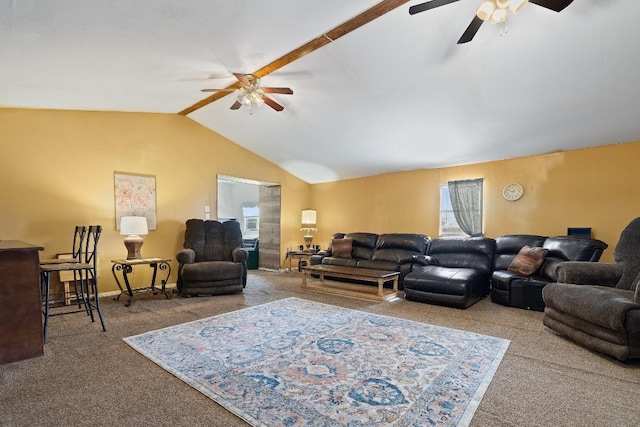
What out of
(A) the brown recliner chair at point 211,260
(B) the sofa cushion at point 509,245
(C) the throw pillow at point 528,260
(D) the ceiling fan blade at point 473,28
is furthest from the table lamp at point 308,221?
(D) the ceiling fan blade at point 473,28

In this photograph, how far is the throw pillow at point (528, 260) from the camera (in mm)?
4102

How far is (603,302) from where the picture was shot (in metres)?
2.44

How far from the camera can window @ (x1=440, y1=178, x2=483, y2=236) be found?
543cm

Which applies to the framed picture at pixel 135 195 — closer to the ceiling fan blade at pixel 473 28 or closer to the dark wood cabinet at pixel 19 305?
the dark wood cabinet at pixel 19 305

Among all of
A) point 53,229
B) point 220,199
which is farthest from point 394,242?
point 220,199

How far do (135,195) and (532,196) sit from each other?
244 inches

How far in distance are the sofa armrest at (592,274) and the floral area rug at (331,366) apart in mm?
1055

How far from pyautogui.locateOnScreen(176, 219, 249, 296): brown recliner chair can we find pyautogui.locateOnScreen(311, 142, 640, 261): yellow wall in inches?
115

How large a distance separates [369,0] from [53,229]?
465 cm

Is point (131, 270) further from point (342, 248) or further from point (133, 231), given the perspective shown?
point (342, 248)

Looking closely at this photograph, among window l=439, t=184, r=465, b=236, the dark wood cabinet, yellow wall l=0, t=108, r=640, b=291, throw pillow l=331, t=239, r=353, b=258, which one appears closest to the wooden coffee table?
throw pillow l=331, t=239, r=353, b=258

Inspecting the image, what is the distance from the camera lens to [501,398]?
1.89m

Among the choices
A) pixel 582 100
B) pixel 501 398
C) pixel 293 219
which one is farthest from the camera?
pixel 293 219

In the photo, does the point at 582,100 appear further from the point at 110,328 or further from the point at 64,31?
the point at 110,328
